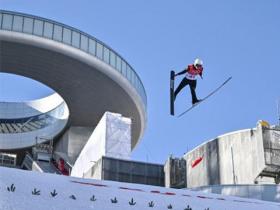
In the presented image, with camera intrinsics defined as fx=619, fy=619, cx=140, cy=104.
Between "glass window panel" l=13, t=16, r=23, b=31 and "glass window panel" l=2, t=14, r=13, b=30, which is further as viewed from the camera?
"glass window panel" l=13, t=16, r=23, b=31

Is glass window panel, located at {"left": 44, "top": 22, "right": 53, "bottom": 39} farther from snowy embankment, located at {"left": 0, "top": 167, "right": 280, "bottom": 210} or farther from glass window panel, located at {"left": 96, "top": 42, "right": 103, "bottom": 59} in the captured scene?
snowy embankment, located at {"left": 0, "top": 167, "right": 280, "bottom": 210}

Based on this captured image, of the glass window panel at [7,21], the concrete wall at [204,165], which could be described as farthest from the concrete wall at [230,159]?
the glass window panel at [7,21]

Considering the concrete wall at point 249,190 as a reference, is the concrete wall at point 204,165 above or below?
above

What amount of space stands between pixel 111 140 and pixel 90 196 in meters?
32.2

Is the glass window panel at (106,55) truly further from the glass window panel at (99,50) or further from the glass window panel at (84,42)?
the glass window panel at (84,42)

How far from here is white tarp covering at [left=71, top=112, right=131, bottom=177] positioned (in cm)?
4162

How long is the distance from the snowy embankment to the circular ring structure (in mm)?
36277

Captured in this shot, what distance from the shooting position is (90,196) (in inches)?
383

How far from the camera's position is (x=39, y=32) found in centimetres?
4619

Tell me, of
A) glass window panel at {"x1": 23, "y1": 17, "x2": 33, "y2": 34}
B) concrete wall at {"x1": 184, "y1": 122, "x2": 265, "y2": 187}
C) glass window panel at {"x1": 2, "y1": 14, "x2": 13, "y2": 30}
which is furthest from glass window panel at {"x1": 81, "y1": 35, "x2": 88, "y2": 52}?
concrete wall at {"x1": 184, "y1": 122, "x2": 265, "y2": 187}

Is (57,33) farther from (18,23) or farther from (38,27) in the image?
(18,23)

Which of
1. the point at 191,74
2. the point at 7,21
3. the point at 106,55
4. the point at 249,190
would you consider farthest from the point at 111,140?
the point at 191,74

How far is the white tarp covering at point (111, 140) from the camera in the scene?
41625 millimetres

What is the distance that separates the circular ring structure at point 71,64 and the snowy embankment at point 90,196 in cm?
3628
